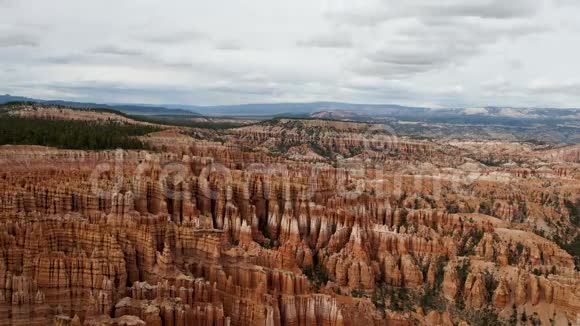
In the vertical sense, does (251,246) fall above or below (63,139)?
below

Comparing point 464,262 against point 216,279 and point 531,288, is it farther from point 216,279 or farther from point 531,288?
point 216,279

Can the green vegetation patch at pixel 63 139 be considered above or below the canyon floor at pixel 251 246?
above

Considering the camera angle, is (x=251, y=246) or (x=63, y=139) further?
(x=63, y=139)

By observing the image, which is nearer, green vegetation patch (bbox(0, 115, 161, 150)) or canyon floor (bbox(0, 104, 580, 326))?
canyon floor (bbox(0, 104, 580, 326))

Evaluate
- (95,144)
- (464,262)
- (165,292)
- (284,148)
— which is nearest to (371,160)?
(284,148)

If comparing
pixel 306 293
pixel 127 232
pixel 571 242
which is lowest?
pixel 571 242

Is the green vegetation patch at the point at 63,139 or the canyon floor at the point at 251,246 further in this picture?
the green vegetation patch at the point at 63,139

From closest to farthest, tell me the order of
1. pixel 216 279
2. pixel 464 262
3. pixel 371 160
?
1. pixel 216 279
2. pixel 464 262
3. pixel 371 160

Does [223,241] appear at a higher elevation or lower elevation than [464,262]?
higher
